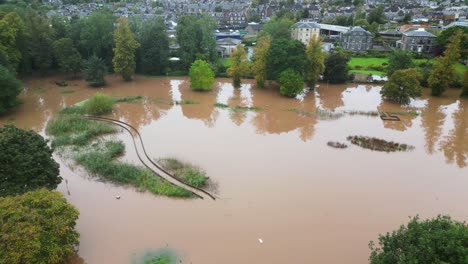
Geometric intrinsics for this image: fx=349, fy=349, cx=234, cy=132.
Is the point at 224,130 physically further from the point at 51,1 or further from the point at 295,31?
the point at 51,1

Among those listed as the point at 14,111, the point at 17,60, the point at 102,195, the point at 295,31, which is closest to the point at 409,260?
the point at 102,195

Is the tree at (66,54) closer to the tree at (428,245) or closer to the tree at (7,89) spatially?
the tree at (7,89)

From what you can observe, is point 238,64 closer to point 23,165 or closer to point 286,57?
point 286,57

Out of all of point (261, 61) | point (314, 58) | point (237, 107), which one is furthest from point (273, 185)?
point (314, 58)

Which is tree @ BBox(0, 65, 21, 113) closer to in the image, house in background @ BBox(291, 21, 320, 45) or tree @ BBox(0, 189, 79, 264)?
tree @ BBox(0, 189, 79, 264)

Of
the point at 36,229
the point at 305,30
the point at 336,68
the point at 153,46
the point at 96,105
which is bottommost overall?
the point at 36,229

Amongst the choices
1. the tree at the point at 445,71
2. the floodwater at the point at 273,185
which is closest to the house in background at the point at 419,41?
the tree at the point at 445,71

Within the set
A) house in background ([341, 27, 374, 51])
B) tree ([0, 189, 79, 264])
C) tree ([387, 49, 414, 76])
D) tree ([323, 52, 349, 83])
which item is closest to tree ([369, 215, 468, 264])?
tree ([0, 189, 79, 264])
